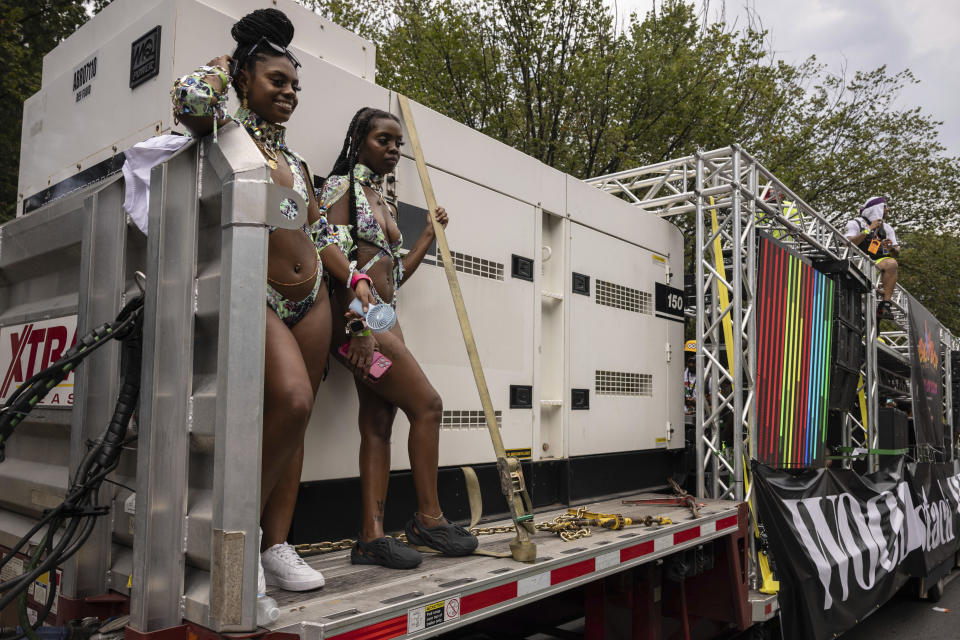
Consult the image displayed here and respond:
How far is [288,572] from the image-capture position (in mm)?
2176

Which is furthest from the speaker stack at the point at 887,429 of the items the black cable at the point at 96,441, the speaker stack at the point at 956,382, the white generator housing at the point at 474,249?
the black cable at the point at 96,441

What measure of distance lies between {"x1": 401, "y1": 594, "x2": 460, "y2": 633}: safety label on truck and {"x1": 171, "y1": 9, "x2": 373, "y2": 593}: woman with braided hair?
37 cm

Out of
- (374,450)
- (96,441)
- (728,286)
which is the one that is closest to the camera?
(96,441)

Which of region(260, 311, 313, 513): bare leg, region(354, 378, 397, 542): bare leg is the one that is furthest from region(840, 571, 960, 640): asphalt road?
region(260, 311, 313, 513): bare leg

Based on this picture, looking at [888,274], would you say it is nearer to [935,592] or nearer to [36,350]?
[935,592]

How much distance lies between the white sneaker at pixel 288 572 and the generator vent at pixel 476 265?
5.67ft

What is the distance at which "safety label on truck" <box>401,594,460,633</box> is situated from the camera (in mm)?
1988

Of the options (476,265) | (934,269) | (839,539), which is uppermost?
(934,269)

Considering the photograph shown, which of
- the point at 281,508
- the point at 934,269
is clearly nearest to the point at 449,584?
the point at 281,508

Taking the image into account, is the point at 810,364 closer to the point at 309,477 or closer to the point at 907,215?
the point at 309,477

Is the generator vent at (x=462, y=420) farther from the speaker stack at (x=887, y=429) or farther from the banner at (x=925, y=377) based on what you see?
the banner at (x=925, y=377)

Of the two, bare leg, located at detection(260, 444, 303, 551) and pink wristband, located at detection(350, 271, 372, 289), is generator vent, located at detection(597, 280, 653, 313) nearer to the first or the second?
pink wristband, located at detection(350, 271, 372, 289)

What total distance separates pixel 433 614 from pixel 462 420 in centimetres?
163

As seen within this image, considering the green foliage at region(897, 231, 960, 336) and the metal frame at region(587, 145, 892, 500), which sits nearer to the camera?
the metal frame at region(587, 145, 892, 500)
